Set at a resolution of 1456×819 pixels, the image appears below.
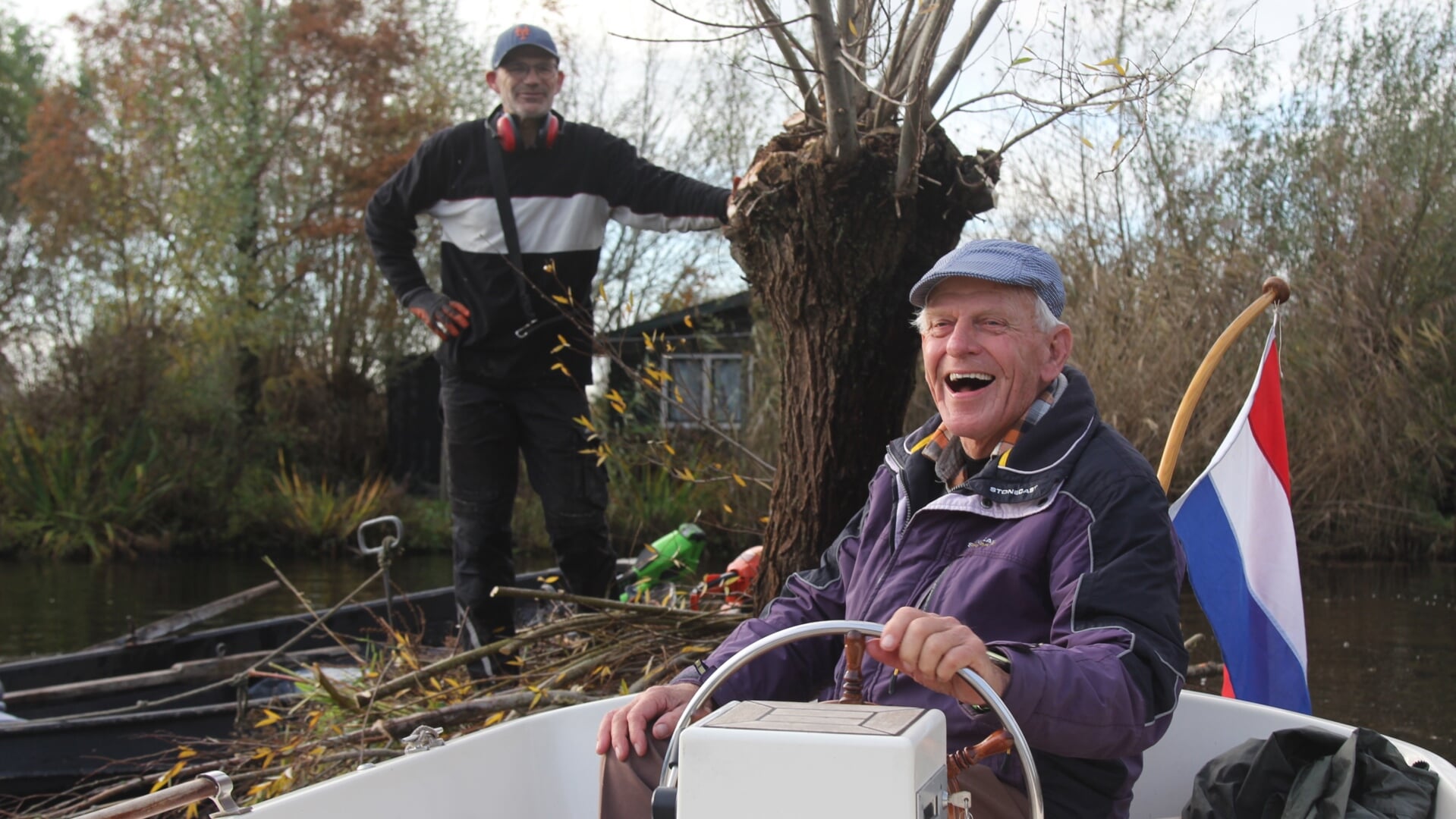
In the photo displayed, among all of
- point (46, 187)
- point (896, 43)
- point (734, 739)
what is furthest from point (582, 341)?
point (46, 187)

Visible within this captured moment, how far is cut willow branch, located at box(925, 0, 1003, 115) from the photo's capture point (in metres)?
3.69

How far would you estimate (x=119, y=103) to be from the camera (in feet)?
71.9

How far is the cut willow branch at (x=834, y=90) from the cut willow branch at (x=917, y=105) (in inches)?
5.9

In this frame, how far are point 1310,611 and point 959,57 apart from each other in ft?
25.0

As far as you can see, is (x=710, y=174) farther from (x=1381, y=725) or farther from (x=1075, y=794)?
(x=1075, y=794)

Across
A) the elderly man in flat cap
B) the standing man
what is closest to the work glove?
the standing man

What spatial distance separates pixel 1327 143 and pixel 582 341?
11.2 meters

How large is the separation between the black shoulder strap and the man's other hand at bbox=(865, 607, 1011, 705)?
327cm

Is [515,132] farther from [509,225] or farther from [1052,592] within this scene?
[1052,592]

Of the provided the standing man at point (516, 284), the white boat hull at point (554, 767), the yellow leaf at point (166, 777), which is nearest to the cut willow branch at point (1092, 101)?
the white boat hull at point (554, 767)

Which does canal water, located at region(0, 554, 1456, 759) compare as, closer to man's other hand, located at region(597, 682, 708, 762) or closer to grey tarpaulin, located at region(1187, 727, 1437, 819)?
grey tarpaulin, located at region(1187, 727, 1437, 819)

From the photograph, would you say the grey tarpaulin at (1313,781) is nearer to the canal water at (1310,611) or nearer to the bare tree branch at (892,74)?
the bare tree branch at (892,74)

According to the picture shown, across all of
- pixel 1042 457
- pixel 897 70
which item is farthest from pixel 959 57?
pixel 1042 457

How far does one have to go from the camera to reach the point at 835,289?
4.04 meters
